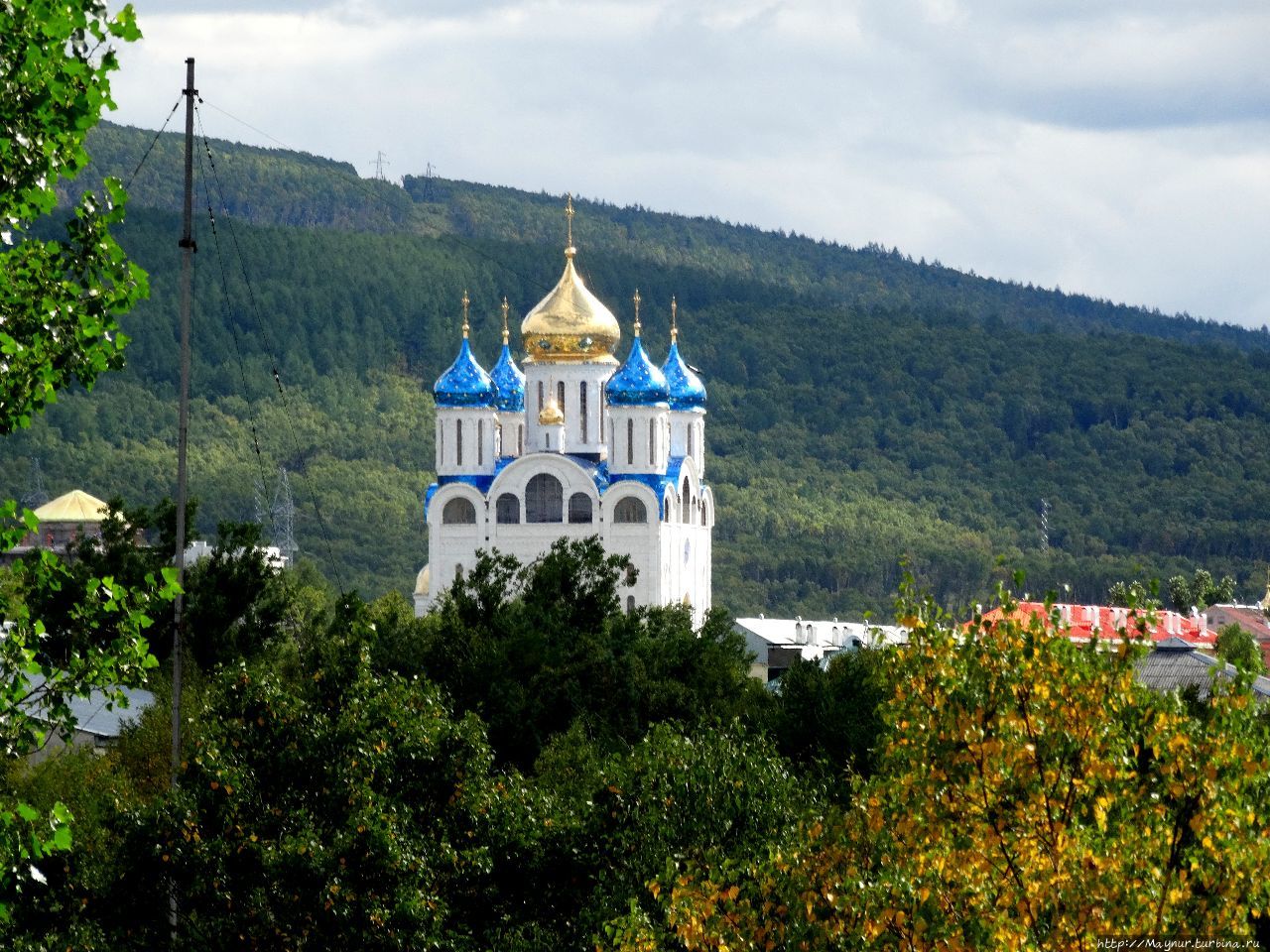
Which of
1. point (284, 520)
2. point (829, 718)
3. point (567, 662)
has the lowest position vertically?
point (829, 718)

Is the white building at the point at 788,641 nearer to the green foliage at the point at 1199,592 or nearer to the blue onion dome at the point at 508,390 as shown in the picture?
the blue onion dome at the point at 508,390

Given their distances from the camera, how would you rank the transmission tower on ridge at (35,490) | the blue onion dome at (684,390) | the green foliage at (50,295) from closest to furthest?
the green foliage at (50,295)
the blue onion dome at (684,390)
the transmission tower on ridge at (35,490)

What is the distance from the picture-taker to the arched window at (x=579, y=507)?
2933 inches

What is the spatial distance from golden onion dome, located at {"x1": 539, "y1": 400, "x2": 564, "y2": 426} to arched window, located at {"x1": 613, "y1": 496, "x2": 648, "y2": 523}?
2.97 meters

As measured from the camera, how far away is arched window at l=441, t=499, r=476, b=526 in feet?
246

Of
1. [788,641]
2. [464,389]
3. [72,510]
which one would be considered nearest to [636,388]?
[464,389]

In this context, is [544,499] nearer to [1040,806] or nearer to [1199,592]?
[1199,592]

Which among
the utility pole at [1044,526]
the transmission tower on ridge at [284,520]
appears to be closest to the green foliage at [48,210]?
the transmission tower on ridge at [284,520]

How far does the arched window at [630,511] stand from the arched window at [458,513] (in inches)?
152

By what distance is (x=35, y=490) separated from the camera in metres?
130

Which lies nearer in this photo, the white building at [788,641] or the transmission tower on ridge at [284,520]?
the white building at [788,641]

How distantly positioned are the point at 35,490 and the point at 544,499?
6035 centimetres

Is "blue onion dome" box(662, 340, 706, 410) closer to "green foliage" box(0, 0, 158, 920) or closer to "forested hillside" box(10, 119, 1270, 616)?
"forested hillside" box(10, 119, 1270, 616)

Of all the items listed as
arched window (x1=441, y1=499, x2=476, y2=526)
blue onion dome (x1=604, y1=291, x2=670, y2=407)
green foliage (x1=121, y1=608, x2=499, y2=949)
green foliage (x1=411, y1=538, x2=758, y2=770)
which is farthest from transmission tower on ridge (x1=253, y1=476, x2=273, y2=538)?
green foliage (x1=121, y1=608, x2=499, y2=949)
